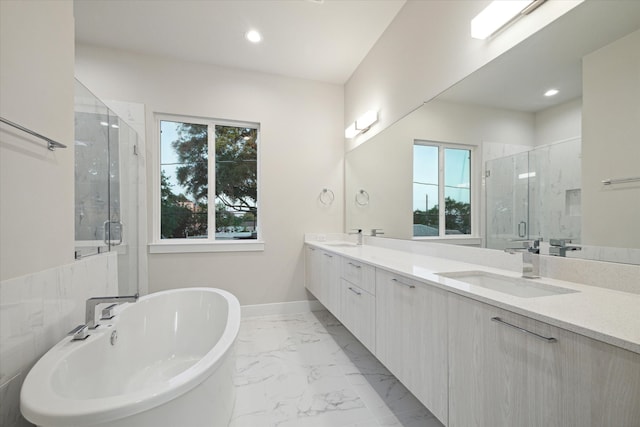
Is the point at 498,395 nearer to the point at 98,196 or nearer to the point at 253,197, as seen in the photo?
the point at 98,196

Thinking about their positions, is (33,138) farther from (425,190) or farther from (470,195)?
(425,190)

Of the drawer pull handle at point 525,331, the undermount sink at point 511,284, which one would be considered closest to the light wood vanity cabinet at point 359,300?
the undermount sink at point 511,284

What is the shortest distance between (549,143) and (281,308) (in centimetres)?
289

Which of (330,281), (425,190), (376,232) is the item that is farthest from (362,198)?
(330,281)

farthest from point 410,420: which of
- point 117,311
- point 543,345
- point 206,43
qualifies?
point 206,43

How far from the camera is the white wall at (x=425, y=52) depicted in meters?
1.44

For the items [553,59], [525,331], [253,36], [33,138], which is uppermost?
[253,36]

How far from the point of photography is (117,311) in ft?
5.77

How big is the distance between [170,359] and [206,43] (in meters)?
2.84

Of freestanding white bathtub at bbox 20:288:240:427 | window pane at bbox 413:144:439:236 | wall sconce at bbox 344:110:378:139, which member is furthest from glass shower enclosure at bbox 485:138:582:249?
freestanding white bathtub at bbox 20:288:240:427

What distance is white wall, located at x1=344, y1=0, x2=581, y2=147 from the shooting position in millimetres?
1438

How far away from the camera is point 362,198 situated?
3098mm

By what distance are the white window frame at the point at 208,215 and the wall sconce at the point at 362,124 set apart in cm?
111

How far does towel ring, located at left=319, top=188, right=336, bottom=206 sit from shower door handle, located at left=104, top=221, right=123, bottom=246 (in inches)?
81.0
